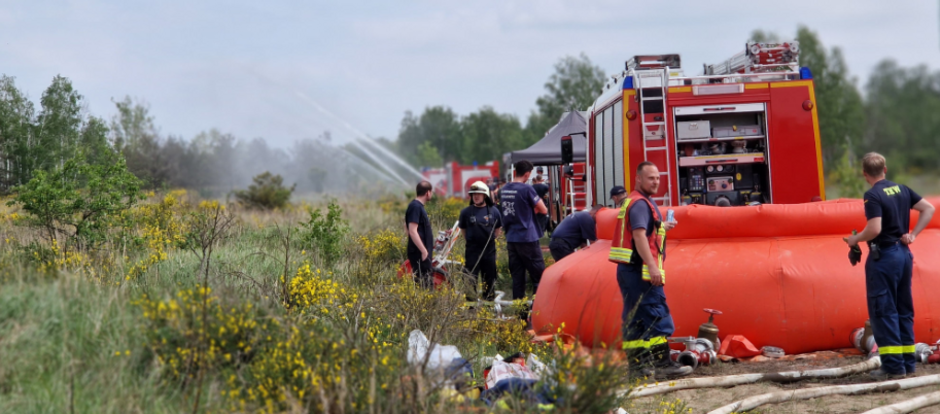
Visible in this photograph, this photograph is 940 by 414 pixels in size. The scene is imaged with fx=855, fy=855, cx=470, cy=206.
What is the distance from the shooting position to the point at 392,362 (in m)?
4.14

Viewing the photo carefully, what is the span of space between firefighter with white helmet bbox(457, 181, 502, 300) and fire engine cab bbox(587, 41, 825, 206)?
1.80 m

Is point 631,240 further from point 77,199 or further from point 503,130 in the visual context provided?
point 503,130

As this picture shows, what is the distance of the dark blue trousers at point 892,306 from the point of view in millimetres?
6102

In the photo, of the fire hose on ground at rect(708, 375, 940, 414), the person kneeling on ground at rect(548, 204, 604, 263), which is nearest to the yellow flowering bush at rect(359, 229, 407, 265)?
the person kneeling on ground at rect(548, 204, 604, 263)

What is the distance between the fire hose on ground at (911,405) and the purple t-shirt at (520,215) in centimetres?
471

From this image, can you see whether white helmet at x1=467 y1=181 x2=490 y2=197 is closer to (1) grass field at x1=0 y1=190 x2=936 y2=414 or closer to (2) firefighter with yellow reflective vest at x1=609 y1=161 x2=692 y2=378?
(2) firefighter with yellow reflective vest at x1=609 y1=161 x2=692 y2=378

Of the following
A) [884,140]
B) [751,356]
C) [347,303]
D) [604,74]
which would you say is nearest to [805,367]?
[751,356]

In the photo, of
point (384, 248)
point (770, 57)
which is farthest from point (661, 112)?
point (384, 248)

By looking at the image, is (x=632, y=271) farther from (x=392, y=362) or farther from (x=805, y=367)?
(x=392, y=362)

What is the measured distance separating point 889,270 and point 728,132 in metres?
4.34

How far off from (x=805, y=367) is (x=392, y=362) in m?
3.69

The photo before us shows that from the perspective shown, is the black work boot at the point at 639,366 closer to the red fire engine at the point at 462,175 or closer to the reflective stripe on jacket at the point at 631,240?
the reflective stripe on jacket at the point at 631,240

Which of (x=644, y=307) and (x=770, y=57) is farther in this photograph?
(x=770, y=57)

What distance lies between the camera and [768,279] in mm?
6871
